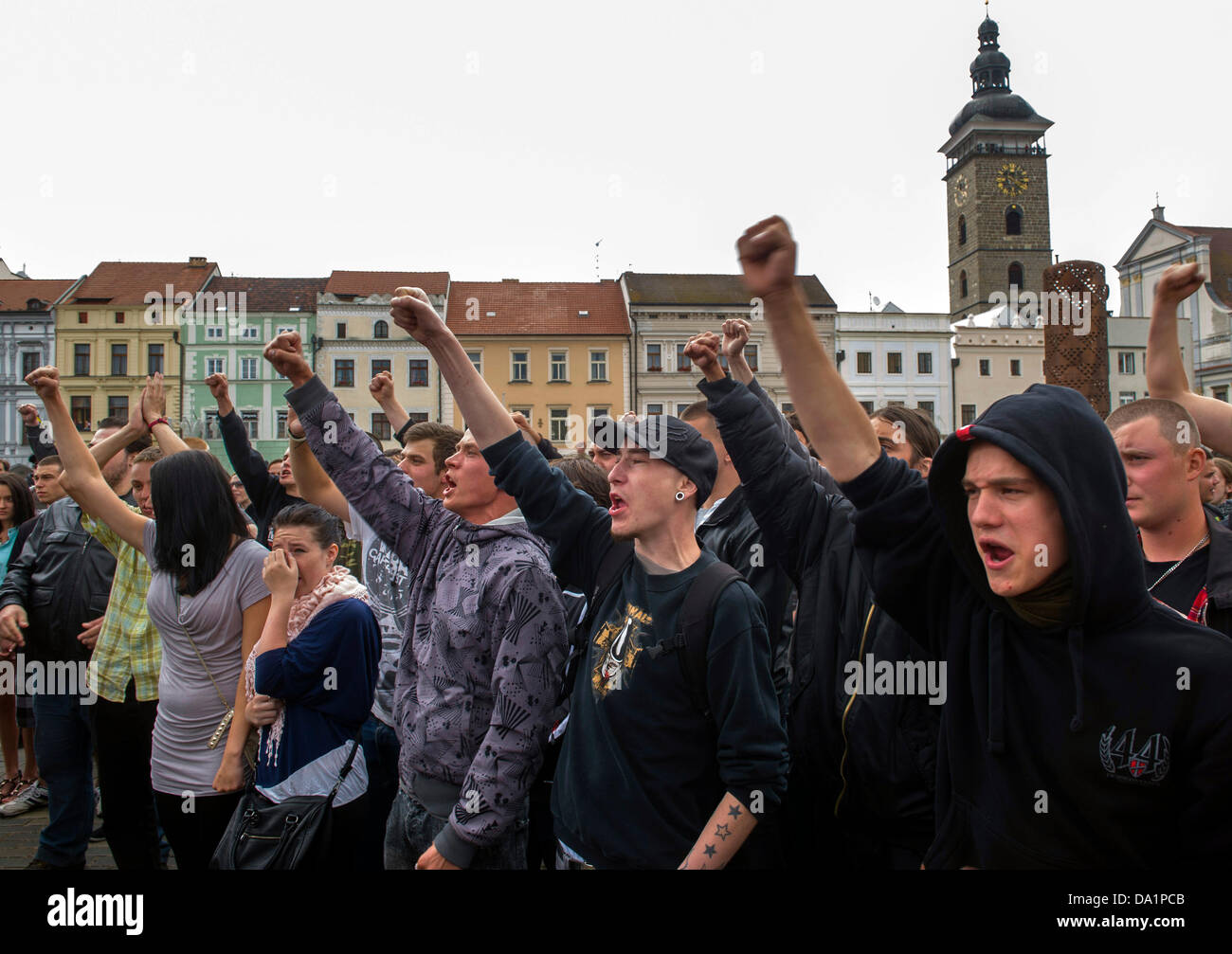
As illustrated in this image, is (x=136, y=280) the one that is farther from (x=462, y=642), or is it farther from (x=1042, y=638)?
(x=1042, y=638)

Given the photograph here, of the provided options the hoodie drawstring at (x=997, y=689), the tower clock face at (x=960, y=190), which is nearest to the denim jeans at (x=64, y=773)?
the hoodie drawstring at (x=997, y=689)

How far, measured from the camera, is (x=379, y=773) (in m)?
4.07

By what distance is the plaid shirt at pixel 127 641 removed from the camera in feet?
14.2

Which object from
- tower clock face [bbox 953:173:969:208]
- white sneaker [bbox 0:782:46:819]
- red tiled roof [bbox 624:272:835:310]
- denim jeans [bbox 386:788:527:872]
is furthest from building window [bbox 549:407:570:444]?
tower clock face [bbox 953:173:969:208]

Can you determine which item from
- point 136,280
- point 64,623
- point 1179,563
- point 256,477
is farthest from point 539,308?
point 1179,563

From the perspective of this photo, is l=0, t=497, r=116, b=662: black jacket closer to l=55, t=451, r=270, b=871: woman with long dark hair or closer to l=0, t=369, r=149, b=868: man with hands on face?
l=0, t=369, r=149, b=868: man with hands on face

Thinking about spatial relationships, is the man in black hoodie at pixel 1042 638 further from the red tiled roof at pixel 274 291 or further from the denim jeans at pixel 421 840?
the red tiled roof at pixel 274 291

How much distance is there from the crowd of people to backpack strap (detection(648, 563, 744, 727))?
0.04ft

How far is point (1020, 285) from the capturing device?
68938mm

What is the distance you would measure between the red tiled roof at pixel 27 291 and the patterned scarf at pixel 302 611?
2052 inches

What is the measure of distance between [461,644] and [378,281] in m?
46.5

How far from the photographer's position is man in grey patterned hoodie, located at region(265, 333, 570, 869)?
2680mm

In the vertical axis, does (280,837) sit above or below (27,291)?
below
